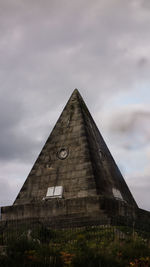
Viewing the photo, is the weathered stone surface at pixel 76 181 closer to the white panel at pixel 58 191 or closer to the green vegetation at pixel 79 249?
the white panel at pixel 58 191

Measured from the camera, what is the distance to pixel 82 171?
1628 centimetres

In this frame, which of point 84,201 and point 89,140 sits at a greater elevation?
point 89,140

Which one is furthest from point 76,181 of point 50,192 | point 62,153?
point 62,153

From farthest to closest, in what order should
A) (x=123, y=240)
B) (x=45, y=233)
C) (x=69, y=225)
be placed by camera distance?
1. (x=69, y=225)
2. (x=45, y=233)
3. (x=123, y=240)

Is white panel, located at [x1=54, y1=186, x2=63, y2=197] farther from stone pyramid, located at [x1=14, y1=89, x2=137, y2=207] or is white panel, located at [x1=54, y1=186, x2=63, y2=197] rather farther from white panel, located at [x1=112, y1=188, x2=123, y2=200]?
white panel, located at [x1=112, y1=188, x2=123, y2=200]

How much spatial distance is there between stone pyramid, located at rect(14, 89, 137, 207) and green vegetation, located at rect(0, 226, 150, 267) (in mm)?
2663

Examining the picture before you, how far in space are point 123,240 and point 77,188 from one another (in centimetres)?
461

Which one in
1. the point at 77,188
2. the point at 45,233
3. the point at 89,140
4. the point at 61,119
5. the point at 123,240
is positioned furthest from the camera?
the point at 61,119

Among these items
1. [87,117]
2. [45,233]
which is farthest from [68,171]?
[45,233]

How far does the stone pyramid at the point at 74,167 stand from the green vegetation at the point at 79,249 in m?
2.66

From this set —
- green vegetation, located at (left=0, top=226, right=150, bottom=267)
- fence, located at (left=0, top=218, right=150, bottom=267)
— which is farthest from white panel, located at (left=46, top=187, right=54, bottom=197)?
green vegetation, located at (left=0, top=226, right=150, bottom=267)

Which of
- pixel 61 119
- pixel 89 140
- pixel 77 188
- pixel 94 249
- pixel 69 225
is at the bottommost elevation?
pixel 94 249

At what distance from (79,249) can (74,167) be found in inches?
248

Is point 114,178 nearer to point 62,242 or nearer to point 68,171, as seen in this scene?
point 68,171
